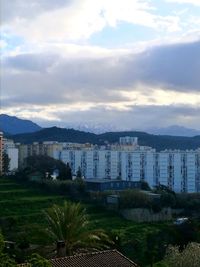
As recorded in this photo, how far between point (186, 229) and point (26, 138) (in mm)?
128643

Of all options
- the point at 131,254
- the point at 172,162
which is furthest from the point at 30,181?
the point at 172,162

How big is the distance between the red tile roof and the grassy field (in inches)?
543

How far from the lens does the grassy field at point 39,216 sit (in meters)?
39.7

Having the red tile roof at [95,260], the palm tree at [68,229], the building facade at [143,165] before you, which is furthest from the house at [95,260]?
the building facade at [143,165]

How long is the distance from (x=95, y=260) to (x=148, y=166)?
7731 centimetres

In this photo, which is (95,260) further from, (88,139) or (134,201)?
(88,139)

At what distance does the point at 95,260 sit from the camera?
2011 cm

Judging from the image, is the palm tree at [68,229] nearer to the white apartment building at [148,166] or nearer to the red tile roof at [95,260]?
the red tile roof at [95,260]

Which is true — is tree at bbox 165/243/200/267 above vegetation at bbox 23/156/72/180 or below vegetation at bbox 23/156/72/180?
below

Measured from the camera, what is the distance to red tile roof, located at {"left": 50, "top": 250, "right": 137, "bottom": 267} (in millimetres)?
18958

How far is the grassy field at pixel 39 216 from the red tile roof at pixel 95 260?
1380 cm

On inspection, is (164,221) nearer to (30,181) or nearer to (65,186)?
(65,186)

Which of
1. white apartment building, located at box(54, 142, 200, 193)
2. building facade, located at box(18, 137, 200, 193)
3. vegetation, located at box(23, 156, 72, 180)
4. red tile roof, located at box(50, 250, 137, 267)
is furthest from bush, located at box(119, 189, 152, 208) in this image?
white apartment building, located at box(54, 142, 200, 193)

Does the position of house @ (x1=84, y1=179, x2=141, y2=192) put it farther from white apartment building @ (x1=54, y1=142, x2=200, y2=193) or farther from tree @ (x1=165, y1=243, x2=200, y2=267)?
tree @ (x1=165, y1=243, x2=200, y2=267)
